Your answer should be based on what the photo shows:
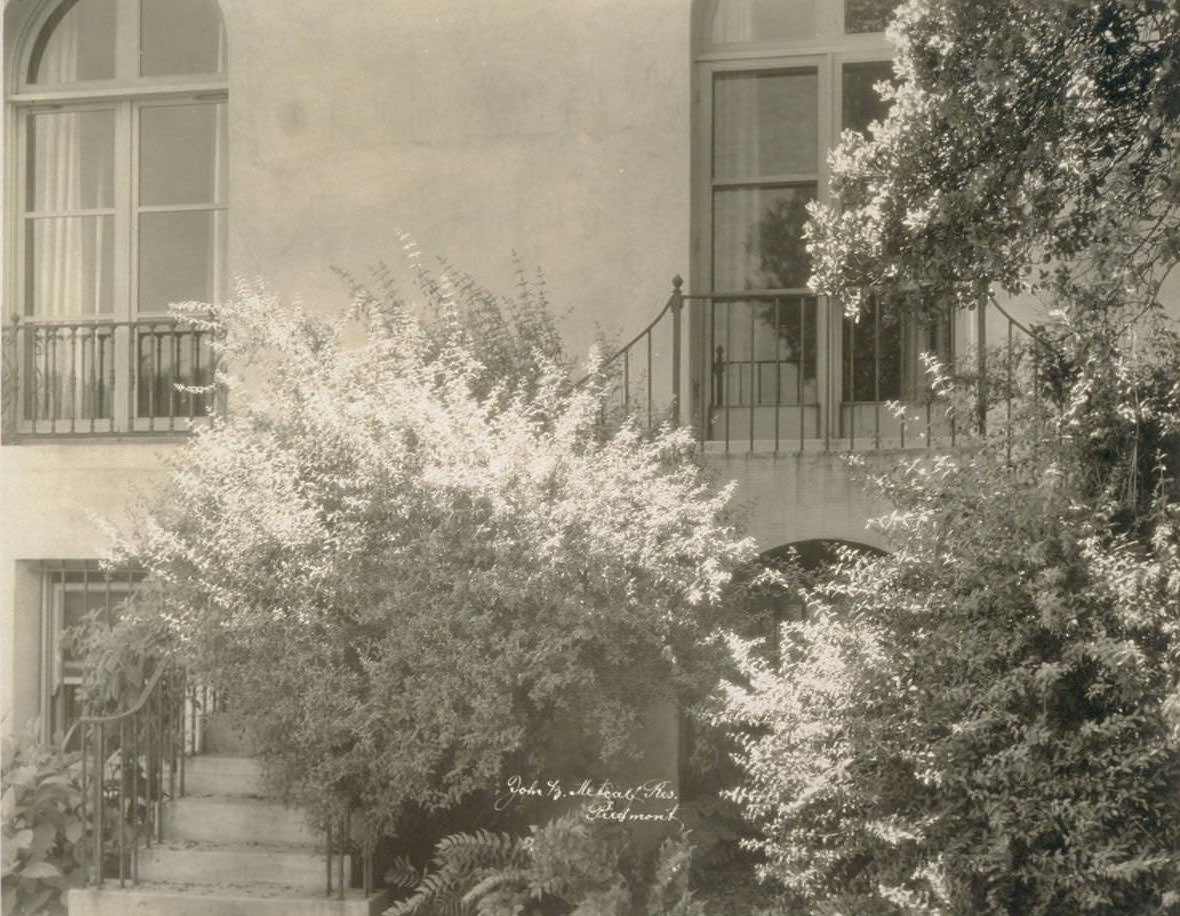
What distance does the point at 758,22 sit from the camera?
9.88 metres

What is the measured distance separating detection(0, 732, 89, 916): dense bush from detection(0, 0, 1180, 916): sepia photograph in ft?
0.09

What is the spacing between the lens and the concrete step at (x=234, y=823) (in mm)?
8336

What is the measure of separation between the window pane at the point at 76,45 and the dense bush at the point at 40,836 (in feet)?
15.7

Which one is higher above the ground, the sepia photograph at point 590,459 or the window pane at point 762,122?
A: the window pane at point 762,122

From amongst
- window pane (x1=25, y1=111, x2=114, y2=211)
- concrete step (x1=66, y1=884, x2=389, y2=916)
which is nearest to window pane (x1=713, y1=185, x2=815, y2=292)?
window pane (x1=25, y1=111, x2=114, y2=211)

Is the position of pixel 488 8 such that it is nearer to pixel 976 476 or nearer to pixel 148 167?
pixel 148 167

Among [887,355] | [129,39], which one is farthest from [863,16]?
[129,39]

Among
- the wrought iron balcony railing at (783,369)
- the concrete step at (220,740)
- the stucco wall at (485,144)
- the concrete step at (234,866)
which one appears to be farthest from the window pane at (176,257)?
the concrete step at (234,866)

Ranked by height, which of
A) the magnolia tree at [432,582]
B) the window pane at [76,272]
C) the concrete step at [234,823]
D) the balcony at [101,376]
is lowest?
the concrete step at [234,823]

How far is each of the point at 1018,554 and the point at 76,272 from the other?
701cm

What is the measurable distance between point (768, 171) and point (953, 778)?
16.0 ft

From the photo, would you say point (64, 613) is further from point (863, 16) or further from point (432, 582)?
point (863, 16)

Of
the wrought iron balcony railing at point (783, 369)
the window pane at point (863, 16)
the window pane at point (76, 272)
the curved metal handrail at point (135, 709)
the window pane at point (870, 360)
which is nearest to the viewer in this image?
the curved metal handrail at point (135, 709)
